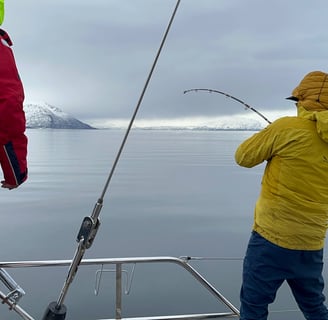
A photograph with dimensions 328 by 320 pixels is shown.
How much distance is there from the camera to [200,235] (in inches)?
255

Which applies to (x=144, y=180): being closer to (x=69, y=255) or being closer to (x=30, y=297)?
(x=69, y=255)

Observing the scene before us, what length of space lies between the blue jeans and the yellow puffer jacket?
0.04 meters

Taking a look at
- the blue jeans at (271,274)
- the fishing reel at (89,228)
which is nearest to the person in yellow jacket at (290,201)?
the blue jeans at (271,274)

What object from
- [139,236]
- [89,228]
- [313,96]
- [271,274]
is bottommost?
[139,236]

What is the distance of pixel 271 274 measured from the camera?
4.85 feet

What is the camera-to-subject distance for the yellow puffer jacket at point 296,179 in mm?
1441

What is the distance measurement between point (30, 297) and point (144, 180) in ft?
31.7

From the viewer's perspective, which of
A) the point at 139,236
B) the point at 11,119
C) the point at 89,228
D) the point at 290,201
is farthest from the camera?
the point at 139,236

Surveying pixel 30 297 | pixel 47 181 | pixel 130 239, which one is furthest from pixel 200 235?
pixel 47 181

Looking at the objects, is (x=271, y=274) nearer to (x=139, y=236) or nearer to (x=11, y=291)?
(x=11, y=291)

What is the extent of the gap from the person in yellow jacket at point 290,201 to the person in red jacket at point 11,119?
78 cm

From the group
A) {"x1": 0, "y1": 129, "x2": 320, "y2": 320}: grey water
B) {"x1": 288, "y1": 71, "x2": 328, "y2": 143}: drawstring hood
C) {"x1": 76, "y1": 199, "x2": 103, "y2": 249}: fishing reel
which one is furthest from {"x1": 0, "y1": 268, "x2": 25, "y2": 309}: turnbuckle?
{"x1": 288, "y1": 71, "x2": 328, "y2": 143}: drawstring hood

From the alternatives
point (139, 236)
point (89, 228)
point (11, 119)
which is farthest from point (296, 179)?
point (139, 236)

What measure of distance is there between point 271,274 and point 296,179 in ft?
1.13
